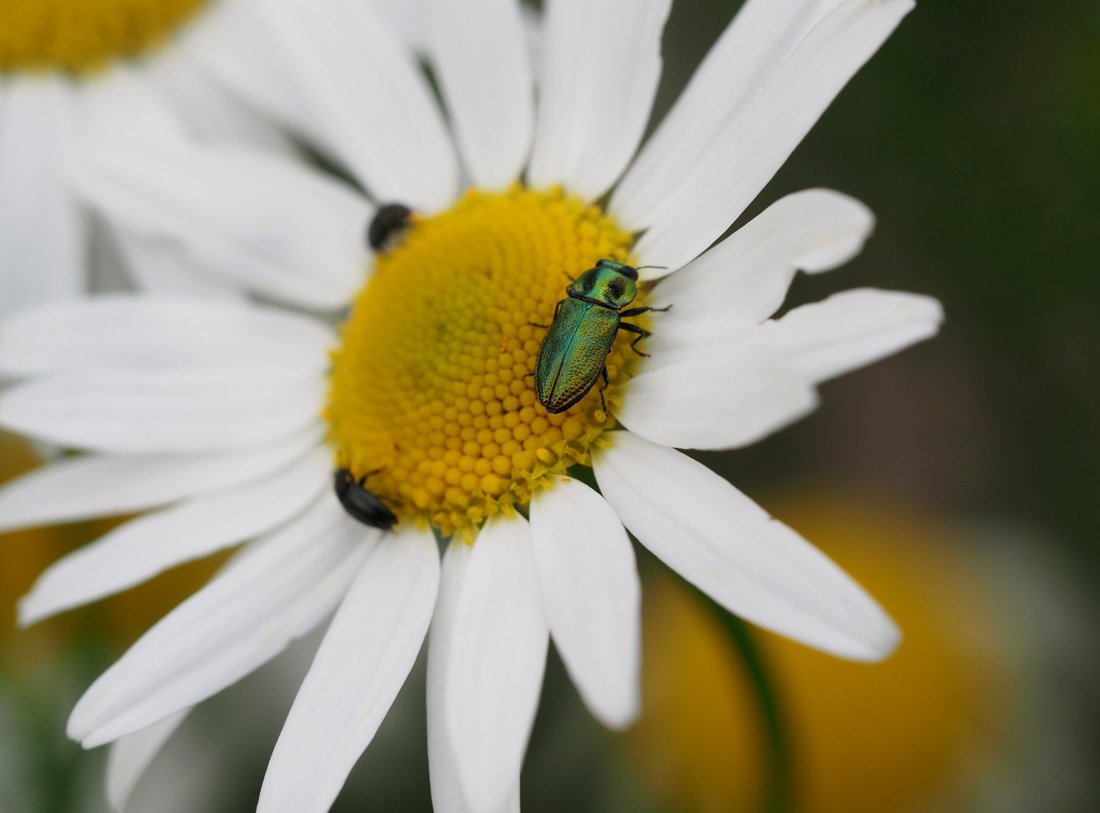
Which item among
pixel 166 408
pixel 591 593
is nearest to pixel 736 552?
pixel 591 593

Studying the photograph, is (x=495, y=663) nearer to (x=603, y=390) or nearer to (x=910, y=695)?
(x=603, y=390)

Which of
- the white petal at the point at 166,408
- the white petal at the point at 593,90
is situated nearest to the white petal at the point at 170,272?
the white petal at the point at 166,408

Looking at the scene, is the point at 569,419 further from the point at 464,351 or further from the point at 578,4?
the point at 578,4

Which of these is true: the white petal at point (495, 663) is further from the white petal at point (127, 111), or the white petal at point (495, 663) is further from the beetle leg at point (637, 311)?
the white petal at point (127, 111)

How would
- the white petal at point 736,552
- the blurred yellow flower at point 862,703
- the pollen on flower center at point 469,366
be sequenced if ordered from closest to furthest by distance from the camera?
the white petal at point 736,552
the pollen on flower center at point 469,366
the blurred yellow flower at point 862,703

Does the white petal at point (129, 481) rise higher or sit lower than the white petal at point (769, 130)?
lower

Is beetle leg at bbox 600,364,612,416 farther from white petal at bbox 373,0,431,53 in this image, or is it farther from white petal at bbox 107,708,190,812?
white petal at bbox 373,0,431,53

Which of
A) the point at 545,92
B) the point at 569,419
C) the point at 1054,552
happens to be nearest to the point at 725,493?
the point at 569,419
